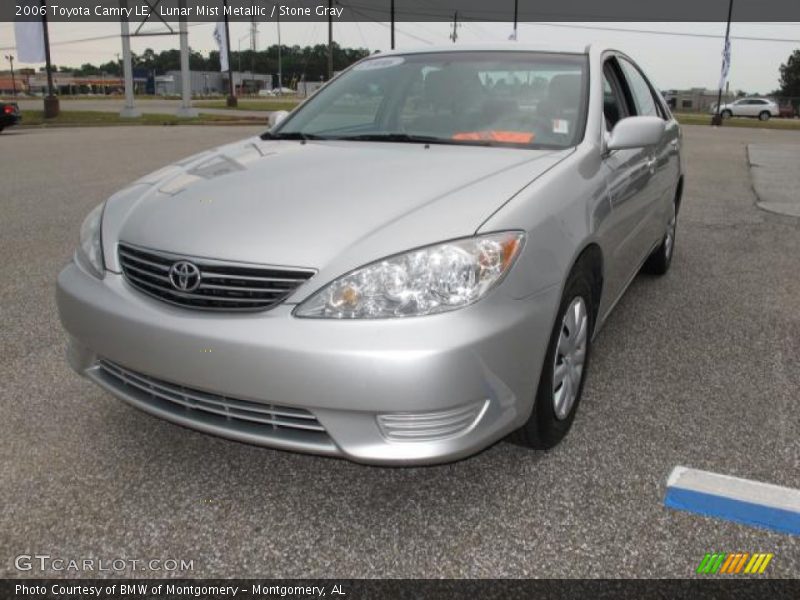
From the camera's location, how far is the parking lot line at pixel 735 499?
2.25 m

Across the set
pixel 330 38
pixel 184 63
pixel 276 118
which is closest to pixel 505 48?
pixel 276 118

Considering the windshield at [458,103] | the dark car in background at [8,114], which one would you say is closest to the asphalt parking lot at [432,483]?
the windshield at [458,103]

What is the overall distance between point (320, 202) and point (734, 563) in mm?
1706

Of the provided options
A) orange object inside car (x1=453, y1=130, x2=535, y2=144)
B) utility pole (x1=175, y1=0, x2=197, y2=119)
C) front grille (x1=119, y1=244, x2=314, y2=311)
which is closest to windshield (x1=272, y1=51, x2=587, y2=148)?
orange object inside car (x1=453, y1=130, x2=535, y2=144)

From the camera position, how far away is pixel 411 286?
2084 millimetres

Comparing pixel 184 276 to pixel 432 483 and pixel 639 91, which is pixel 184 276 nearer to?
pixel 432 483

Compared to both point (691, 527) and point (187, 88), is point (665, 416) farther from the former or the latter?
point (187, 88)

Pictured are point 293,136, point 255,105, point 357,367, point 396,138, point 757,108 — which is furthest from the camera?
point 255,105

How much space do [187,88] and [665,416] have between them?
27.8 metres

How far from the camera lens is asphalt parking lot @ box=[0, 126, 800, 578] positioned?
212 centimetres

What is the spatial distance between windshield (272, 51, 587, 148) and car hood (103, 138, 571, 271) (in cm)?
20

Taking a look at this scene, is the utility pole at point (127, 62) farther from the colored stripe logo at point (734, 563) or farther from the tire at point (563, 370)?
the colored stripe logo at point (734, 563)

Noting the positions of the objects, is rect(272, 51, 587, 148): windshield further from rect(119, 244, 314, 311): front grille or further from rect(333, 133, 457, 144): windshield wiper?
rect(119, 244, 314, 311): front grille

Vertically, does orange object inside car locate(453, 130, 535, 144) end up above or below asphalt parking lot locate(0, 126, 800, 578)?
above
